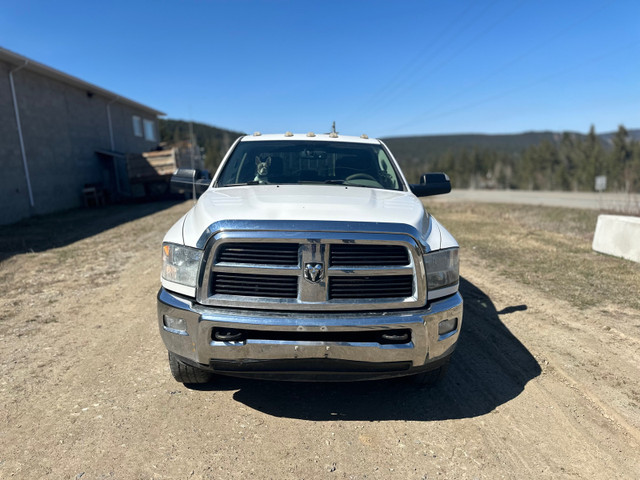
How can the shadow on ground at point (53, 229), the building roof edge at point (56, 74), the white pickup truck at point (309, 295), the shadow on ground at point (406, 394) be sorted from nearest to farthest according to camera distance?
the white pickup truck at point (309, 295), the shadow on ground at point (406, 394), the shadow on ground at point (53, 229), the building roof edge at point (56, 74)

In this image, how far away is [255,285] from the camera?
262cm

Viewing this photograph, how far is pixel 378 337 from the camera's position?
102 inches

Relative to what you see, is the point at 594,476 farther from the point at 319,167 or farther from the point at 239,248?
the point at 319,167

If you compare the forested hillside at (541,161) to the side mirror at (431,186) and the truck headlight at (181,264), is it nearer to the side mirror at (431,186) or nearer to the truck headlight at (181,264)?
the side mirror at (431,186)

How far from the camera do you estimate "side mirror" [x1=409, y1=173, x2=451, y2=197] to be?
4.14 meters

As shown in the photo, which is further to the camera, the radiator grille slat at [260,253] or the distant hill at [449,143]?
the distant hill at [449,143]

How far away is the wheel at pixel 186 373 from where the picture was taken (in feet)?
9.90

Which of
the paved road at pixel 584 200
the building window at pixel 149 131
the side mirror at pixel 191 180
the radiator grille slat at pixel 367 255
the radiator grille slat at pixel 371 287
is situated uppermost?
the building window at pixel 149 131

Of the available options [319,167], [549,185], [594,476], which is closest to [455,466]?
[594,476]

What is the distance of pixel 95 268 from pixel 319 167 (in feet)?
15.7

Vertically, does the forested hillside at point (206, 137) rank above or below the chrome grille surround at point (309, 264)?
above

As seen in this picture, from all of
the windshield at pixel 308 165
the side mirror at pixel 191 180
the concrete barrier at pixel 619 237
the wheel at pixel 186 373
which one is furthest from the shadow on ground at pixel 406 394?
the concrete barrier at pixel 619 237

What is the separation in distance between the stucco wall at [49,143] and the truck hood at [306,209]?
13688 millimetres

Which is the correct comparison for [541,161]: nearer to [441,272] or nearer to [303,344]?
[441,272]
